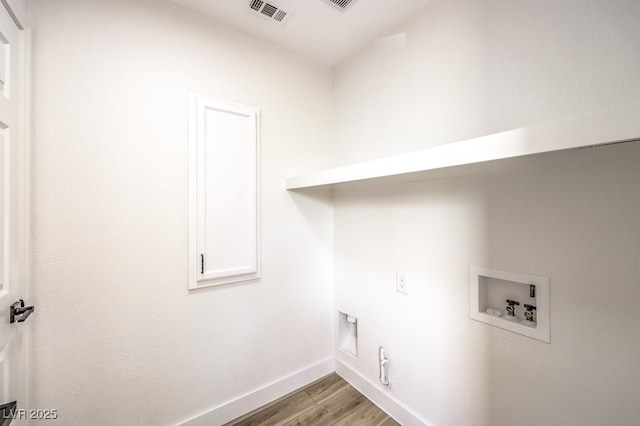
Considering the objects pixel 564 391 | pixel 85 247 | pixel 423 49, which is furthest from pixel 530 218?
pixel 85 247

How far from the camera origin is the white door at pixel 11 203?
0.92m

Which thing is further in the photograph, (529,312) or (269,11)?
→ (269,11)

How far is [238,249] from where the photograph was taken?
1604mm

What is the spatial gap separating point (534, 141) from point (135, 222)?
5.70 ft

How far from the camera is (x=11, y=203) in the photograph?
38.2 inches

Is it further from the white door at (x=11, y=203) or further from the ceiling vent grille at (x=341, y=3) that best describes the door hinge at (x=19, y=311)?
the ceiling vent grille at (x=341, y=3)

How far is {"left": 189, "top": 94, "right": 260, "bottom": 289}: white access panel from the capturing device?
146 cm

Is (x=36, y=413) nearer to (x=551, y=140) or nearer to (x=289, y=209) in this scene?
(x=289, y=209)

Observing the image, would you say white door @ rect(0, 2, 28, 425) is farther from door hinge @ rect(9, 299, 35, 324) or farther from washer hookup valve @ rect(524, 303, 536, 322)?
washer hookup valve @ rect(524, 303, 536, 322)

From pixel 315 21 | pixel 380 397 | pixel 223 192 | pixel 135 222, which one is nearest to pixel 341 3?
pixel 315 21

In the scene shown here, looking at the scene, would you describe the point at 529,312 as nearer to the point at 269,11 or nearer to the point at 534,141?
the point at 534,141

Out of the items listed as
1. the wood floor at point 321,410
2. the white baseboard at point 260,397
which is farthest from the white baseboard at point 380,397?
the white baseboard at point 260,397

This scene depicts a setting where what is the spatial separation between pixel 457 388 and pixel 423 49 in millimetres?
1891

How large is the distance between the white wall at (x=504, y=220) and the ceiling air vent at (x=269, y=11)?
2.06ft
